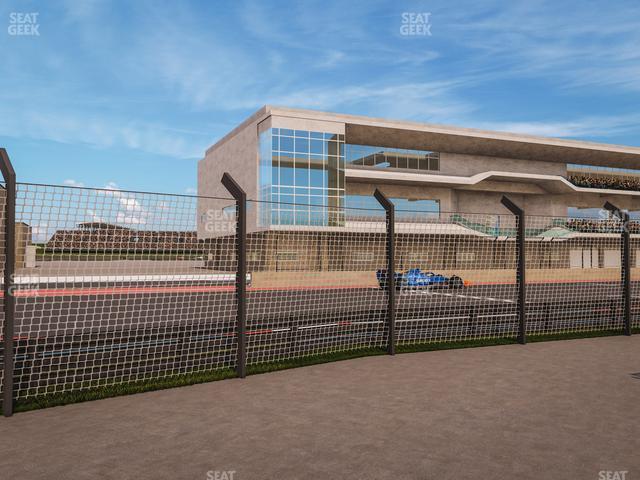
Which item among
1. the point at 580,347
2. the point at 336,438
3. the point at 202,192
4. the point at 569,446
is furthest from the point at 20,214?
the point at 202,192

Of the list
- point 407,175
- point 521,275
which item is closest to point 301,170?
point 407,175

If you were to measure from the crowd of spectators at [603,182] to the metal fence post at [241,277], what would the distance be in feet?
178

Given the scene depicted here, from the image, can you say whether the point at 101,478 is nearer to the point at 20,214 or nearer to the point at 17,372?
the point at 20,214

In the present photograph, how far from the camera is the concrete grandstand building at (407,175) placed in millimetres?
40344

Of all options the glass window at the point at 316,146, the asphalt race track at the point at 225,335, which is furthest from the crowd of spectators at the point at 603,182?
the asphalt race track at the point at 225,335

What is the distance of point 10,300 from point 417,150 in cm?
4580

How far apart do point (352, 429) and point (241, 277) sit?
3.10 metres

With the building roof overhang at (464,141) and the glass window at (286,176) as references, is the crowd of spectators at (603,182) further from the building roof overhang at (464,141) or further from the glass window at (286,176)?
the glass window at (286,176)

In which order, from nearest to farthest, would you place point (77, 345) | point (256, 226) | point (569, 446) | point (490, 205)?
1. point (569, 446)
2. point (77, 345)
3. point (256, 226)
4. point (490, 205)

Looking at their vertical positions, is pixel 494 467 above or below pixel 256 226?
below

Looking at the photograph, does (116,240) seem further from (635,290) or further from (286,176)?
(286,176)

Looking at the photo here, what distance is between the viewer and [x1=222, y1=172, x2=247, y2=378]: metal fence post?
7566 millimetres

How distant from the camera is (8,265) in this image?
5879mm

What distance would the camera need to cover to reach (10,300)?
6.01m
